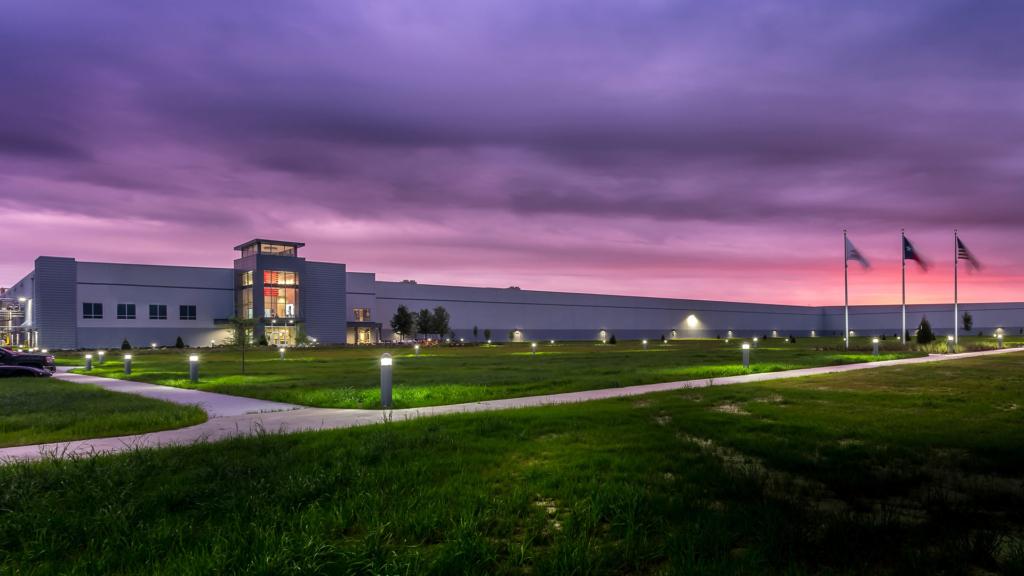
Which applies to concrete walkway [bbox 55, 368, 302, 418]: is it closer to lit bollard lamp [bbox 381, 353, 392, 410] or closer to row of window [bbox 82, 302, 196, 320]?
lit bollard lamp [bbox 381, 353, 392, 410]

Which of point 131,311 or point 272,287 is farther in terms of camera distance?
point 272,287

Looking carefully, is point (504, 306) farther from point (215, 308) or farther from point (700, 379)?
point (700, 379)

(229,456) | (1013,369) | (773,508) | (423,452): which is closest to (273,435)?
(229,456)

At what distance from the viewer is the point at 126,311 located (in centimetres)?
7094

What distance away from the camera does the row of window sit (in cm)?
6894

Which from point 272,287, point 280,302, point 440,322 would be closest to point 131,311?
point 272,287

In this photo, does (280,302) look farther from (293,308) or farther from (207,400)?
(207,400)

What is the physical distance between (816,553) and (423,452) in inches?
176

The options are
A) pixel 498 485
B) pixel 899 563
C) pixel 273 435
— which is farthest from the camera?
pixel 273 435

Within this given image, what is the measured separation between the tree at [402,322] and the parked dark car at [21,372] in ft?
187

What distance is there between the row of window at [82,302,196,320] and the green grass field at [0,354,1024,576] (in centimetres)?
7416

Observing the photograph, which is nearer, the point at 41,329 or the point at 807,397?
the point at 807,397

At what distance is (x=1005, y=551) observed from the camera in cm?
436

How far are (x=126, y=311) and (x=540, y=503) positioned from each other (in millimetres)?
78732
